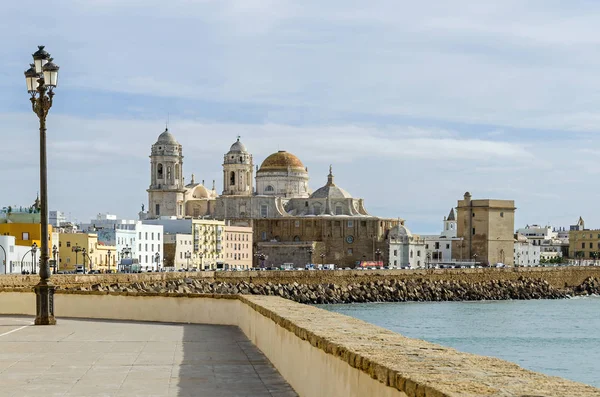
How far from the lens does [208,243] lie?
331ft

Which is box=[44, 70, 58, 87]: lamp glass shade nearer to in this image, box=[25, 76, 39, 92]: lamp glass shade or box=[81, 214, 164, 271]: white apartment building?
box=[25, 76, 39, 92]: lamp glass shade

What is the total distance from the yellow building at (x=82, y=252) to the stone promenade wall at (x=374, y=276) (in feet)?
40.2

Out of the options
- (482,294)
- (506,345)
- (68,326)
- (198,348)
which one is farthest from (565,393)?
(482,294)

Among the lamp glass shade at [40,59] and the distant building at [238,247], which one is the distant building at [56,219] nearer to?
the distant building at [238,247]

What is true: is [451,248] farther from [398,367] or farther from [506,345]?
[398,367]

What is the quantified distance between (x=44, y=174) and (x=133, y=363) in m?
5.66

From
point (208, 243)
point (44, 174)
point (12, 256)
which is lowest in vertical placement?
point (208, 243)

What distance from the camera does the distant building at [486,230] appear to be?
11288 cm

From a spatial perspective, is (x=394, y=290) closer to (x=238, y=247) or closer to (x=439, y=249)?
(x=238, y=247)

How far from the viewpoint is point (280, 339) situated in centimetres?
923

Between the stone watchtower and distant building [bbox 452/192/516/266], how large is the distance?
30662 mm

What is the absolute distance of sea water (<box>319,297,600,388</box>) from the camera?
35312mm

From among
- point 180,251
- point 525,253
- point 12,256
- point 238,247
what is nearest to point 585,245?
point 525,253

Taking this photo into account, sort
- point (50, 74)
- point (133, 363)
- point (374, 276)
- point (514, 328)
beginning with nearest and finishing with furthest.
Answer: point (133, 363) < point (50, 74) < point (514, 328) < point (374, 276)
